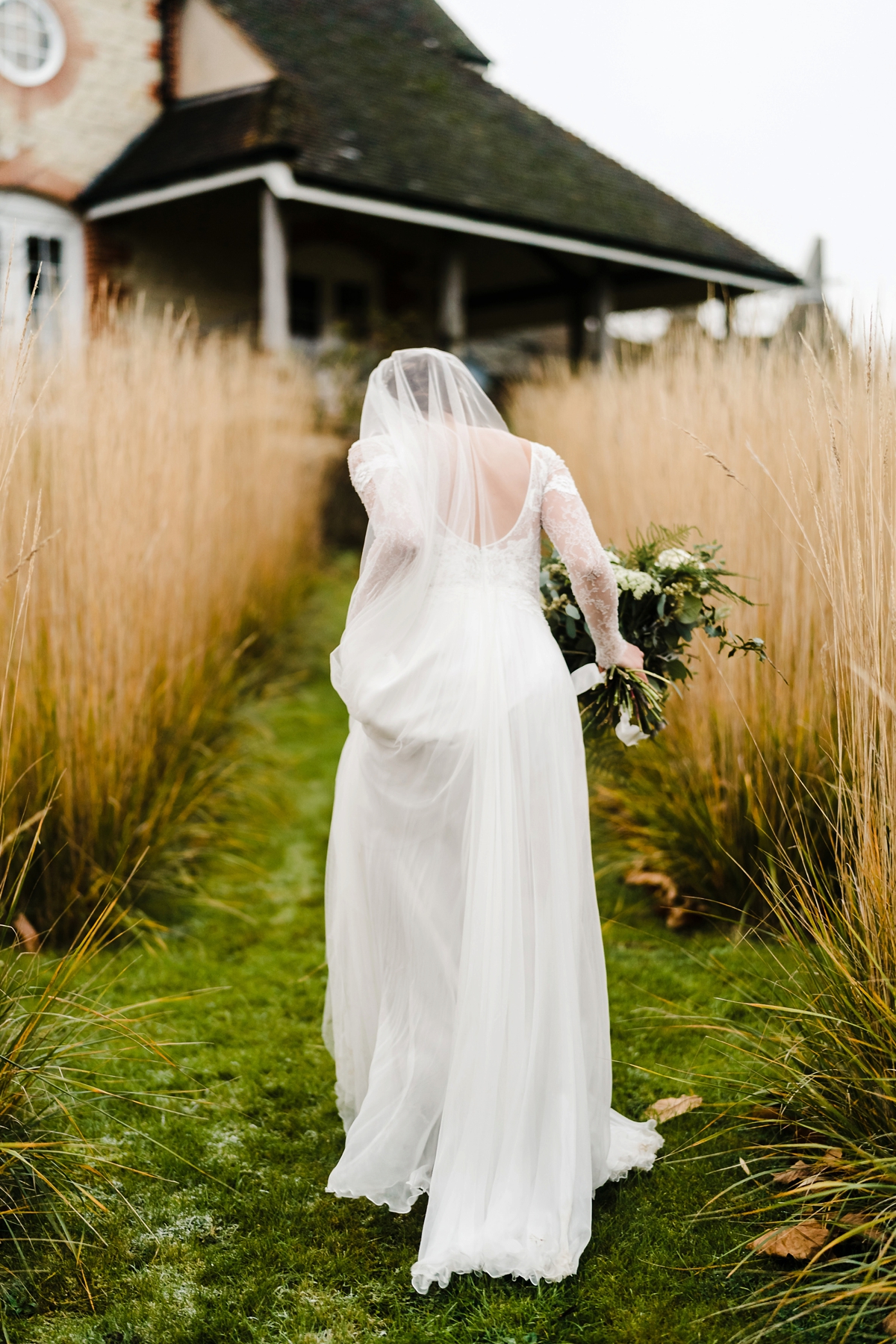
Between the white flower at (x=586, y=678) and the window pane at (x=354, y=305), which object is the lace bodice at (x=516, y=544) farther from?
the window pane at (x=354, y=305)

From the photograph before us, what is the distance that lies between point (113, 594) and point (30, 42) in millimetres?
9350

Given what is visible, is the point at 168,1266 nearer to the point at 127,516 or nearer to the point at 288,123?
the point at 127,516

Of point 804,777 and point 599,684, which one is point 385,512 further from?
point 804,777

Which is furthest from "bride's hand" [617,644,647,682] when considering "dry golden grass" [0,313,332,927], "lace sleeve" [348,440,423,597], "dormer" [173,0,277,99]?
"dormer" [173,0,277,99]

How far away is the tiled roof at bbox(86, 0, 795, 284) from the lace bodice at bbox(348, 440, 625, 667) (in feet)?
26.0

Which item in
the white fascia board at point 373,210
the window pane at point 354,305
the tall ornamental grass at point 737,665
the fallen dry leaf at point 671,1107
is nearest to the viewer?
the fallen dry leaf at point 671,1107

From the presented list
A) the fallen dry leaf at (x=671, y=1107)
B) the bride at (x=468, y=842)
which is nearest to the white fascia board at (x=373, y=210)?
the bride at (x=468, y=842)

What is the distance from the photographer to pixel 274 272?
9.80 meters

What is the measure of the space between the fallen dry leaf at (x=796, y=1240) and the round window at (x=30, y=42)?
37.8 feet

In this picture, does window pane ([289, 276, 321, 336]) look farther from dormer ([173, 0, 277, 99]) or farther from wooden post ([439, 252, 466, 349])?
dormer ([173, 0, 277, 99])

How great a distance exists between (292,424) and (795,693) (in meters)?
4.66

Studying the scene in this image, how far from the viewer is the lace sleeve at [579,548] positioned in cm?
239

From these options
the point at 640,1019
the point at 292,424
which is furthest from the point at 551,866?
the point at 292,424

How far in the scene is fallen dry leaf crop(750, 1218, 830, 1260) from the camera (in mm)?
2057
